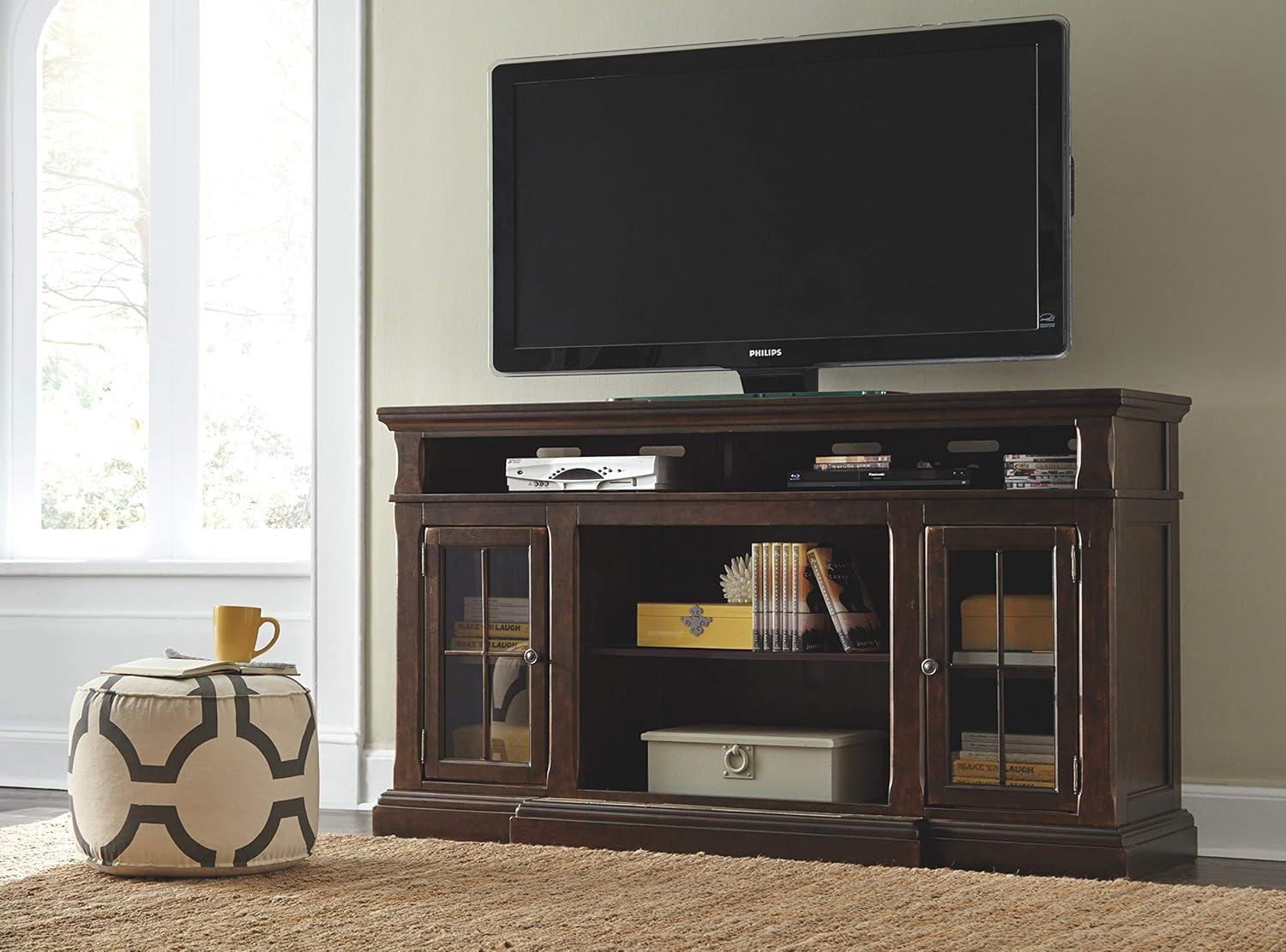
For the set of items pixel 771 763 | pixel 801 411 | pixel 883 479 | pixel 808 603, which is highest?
pixel 801 411

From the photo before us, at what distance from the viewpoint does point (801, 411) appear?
2.99 metres

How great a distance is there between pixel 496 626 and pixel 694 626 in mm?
388

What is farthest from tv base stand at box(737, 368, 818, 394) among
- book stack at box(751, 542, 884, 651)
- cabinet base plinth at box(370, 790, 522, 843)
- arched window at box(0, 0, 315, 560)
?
arched window at box(0, 0, 315, 560)

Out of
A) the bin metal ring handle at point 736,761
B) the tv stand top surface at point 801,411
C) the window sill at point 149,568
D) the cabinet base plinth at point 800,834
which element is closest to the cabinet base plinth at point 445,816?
the cabinet base plinth at point 800,834

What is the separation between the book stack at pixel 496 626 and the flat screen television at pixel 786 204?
52 cm

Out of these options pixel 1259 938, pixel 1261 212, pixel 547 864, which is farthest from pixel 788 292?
pixel 1259 938

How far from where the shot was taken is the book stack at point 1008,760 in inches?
112

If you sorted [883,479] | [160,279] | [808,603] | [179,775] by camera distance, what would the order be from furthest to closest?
[160,279], [808,603], [883,479], [179,775]

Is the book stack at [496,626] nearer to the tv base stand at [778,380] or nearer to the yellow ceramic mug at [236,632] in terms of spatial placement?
the yellow ceramic mug at [236,632]

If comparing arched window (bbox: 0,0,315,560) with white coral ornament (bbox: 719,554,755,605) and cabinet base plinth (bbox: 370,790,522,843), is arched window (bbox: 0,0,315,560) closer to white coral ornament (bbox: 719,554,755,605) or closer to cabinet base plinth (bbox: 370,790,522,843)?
cabinet base plinth (bbox: 370,790,522,843)

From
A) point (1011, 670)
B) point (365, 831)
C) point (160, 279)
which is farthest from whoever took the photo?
point (160, 279)

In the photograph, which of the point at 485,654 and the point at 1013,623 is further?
the point at 485,654

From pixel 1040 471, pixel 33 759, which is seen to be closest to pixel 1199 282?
pixel 1040 471

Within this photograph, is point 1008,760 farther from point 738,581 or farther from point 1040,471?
point 738,581
